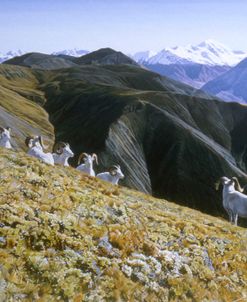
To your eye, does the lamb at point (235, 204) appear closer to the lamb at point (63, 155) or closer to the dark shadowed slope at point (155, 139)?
the lamb at point (63, 155)

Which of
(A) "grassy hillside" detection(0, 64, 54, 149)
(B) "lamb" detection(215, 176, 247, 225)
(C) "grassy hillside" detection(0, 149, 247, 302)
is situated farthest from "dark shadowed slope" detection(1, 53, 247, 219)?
(C) "grassy hillside" detection(0, 149, 247, 302)

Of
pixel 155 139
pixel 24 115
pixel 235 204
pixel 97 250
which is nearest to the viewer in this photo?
pixel 97 250

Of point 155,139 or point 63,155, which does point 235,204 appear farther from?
point 155,139

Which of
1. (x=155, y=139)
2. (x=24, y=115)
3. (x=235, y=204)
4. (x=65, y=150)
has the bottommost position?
(x=155, y=139)

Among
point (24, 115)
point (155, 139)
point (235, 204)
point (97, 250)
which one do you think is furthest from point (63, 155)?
point (24, 115)

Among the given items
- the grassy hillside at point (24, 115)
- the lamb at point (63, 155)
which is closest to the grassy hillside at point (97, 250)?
the lamb at point (63, 155)

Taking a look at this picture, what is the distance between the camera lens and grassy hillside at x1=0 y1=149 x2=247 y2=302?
9398 mm

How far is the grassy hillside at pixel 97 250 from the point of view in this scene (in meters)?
9.40

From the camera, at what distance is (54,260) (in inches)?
389

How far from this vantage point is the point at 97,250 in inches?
426

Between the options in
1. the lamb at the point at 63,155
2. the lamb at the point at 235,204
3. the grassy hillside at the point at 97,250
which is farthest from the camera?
the lamb at the point at 63,155

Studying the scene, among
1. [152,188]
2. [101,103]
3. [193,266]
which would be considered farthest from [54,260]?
[101,103]

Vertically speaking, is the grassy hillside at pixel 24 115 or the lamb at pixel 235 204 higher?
the lamb at pixel 235 204

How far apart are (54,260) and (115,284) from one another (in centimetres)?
152
